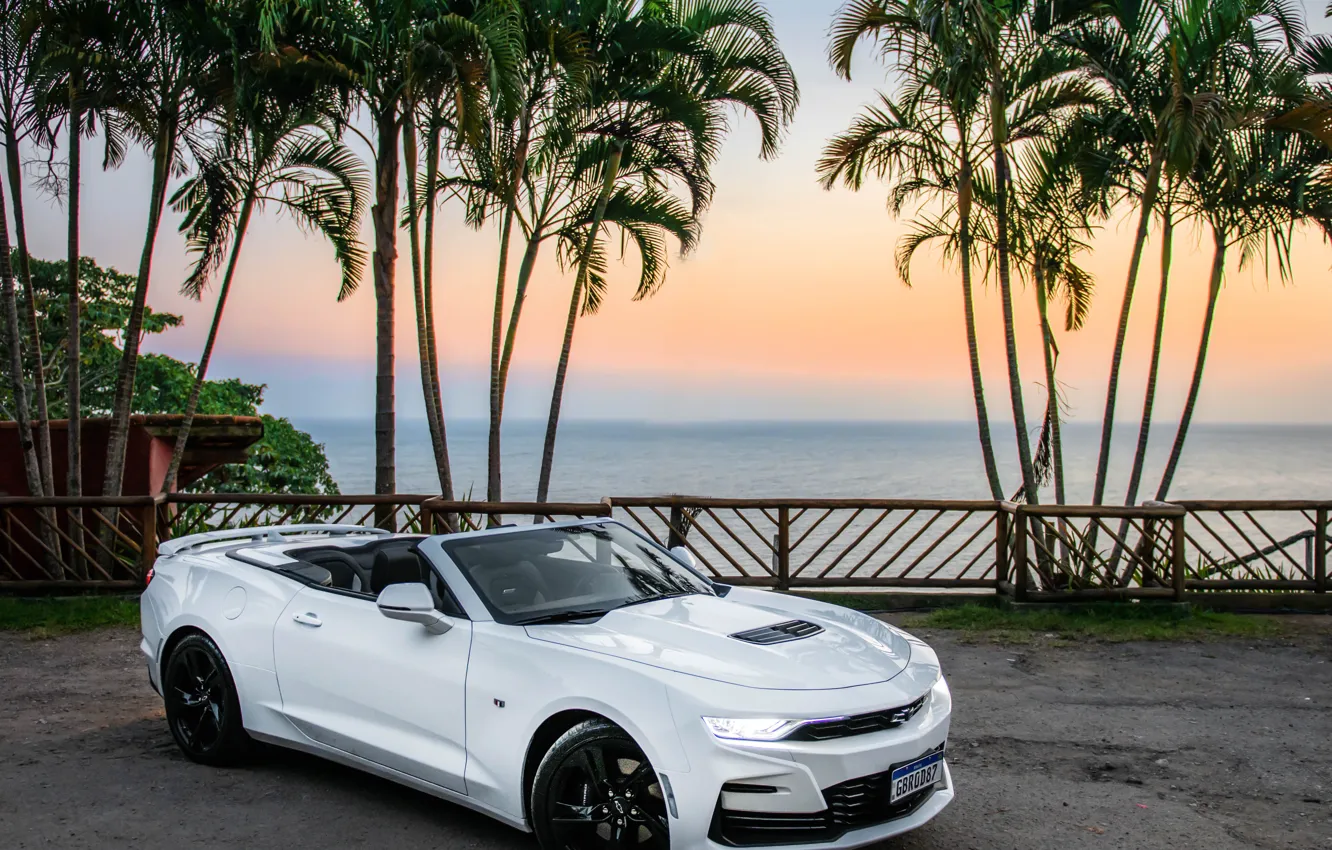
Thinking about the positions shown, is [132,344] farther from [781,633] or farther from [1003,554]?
[781,633]

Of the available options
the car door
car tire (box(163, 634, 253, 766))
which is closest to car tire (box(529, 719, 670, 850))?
the car door

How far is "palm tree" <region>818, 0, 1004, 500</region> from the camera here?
41.6 feet

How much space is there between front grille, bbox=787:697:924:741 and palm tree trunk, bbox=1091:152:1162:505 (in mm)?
9063

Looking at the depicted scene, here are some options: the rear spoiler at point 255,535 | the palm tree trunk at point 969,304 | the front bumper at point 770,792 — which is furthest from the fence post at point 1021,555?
the front bumper at point 770,792

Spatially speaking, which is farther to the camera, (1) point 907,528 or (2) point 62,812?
(1) point 907,528

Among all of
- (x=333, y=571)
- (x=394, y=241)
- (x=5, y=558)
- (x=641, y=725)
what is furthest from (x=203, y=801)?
(x=394, y=241)

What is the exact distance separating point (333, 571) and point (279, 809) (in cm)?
126

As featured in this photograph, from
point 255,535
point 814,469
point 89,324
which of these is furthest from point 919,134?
point 814,469

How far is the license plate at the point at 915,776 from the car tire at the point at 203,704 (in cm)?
341

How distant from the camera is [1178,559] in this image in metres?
10.5

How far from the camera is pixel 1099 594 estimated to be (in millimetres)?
10656

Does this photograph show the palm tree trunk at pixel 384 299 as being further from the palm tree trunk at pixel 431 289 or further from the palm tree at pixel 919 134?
the palm tree at pixel 919 134

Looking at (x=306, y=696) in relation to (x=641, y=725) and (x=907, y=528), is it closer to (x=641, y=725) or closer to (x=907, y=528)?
(x=641, y=725)

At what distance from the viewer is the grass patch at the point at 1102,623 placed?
989 cm
